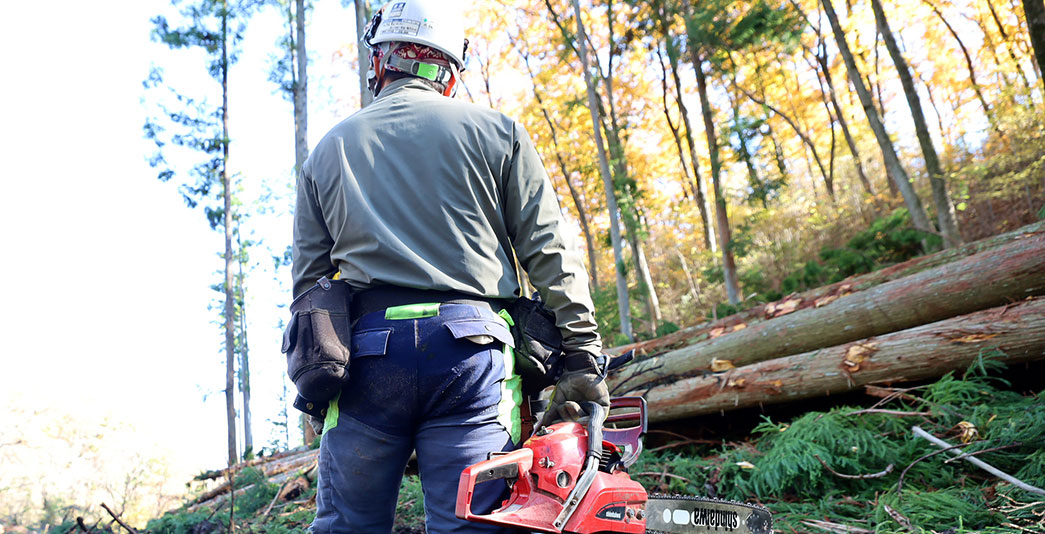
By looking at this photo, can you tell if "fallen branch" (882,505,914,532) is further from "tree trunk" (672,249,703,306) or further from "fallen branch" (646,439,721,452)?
"tree trunk" (672,249,703,306)

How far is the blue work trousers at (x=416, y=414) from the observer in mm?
1679

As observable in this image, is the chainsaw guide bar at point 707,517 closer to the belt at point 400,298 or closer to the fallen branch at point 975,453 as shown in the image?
the belt at point 400,298

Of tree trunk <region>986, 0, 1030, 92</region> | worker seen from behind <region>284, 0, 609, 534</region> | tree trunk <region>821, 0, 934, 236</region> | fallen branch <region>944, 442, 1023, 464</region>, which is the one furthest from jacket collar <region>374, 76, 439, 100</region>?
tree trunk <region>986, 0, 1030, 92</region>

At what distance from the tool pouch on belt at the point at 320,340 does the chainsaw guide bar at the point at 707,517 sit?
1.25 metres

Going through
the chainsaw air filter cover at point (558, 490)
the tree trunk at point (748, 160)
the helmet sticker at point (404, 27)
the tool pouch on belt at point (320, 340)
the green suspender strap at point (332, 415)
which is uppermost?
the tree trunk at point (748, 160)

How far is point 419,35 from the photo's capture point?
2068 millimetres

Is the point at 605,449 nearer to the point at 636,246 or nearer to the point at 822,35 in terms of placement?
the point at 636,246

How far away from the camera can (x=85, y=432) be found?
2092 cm

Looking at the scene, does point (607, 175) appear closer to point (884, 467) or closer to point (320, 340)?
point (884, 467)

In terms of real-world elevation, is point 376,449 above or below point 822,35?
below

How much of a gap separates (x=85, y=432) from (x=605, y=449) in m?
25.1

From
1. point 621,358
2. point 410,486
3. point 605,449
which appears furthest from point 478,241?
point 410,486

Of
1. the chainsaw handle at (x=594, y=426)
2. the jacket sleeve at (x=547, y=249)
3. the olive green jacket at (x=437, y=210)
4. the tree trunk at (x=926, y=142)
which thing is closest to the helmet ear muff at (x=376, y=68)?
the olive green jacket at (x=437, y=210)

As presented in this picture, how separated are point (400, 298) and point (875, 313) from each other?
13.7 feet
